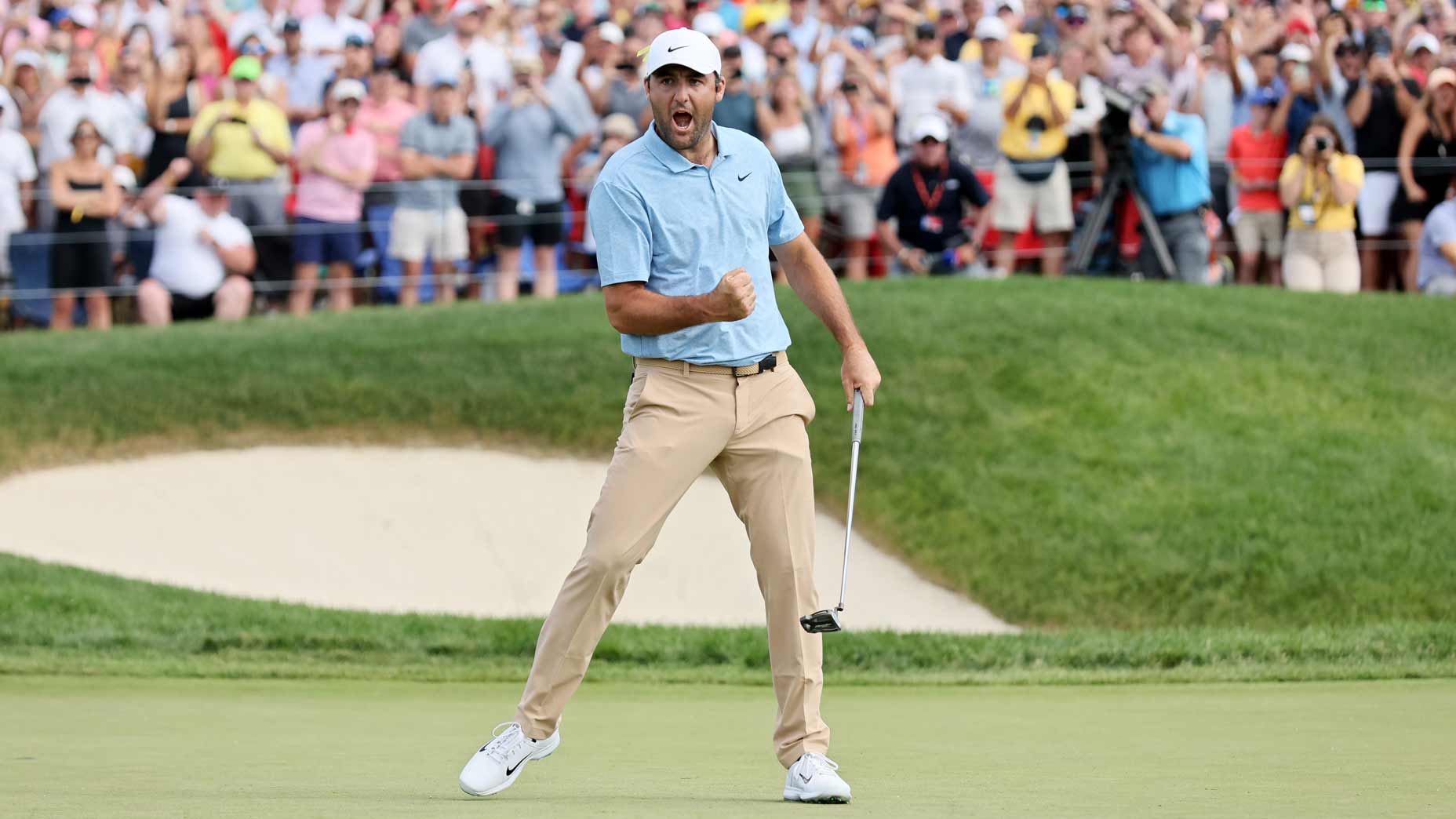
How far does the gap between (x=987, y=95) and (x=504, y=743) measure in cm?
1180

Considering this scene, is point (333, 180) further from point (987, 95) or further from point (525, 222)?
point (987, 95)

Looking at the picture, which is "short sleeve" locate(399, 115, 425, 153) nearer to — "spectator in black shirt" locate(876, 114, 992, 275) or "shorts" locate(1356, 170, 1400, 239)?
"spectator in black shirt" locate(876, 114, 992, 275)

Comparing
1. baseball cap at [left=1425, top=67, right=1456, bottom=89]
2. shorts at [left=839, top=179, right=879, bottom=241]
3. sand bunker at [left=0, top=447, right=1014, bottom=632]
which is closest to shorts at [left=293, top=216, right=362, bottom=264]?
sand bunker at [left=0, top=447, right=1014, bottom=632]

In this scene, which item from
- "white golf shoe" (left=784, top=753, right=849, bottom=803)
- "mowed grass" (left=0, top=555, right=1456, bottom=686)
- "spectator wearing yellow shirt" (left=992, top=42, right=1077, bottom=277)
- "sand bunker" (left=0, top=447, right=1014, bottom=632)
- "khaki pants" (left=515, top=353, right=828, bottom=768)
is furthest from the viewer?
"spectator wearing yellow shirt" (left=992, top=42, right=1077, bottom=277)

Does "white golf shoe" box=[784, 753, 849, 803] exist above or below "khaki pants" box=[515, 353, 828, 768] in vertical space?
below

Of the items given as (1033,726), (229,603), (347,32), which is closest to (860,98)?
(347,32)

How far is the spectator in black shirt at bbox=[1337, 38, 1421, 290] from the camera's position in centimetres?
1605

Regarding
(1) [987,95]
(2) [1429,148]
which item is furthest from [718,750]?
(2) [1429,148]

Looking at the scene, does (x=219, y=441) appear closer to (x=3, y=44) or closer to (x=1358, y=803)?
(x=3, y=44)

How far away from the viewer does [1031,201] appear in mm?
16266

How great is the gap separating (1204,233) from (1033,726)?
31.8 ft

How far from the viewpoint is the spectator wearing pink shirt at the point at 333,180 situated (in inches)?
628

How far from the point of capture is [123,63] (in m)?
16.5

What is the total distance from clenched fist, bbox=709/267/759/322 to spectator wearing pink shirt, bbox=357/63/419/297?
11.1 metres
